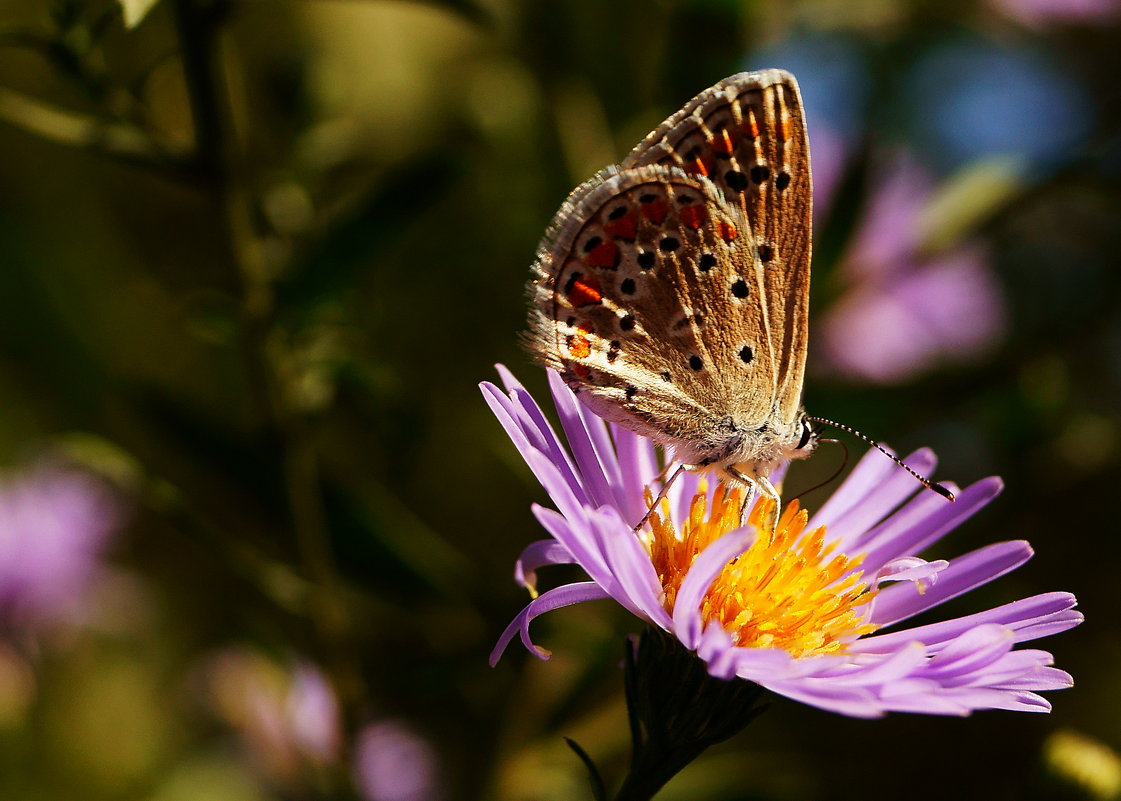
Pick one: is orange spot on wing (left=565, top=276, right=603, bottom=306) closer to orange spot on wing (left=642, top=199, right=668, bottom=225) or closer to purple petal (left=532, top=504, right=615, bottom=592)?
orange spot on wing (left=642, top=199, right=668, bottom=225)

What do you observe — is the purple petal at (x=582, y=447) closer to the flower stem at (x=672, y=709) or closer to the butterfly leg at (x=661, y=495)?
the butterfly leg at (x=661, y=495)

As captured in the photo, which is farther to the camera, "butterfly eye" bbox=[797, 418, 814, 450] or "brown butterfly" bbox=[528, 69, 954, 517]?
"butterfly eye" bbox=[797, 418, 814, 450]

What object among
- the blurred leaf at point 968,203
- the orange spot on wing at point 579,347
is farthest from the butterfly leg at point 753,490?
the blurred leaf at point 968,203

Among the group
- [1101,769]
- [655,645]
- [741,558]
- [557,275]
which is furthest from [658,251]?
[1101,769]

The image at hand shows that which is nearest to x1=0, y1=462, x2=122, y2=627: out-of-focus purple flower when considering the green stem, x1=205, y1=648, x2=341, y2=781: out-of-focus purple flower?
x1=205, y1=648, x2=341, y2=781: out-of-focus purple flower

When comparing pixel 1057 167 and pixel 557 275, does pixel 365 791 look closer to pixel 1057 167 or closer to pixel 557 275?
pixel 557 275

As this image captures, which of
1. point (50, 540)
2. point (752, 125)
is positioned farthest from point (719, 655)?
point (50, 540)

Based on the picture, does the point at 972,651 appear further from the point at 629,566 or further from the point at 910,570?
the point at 629,566
